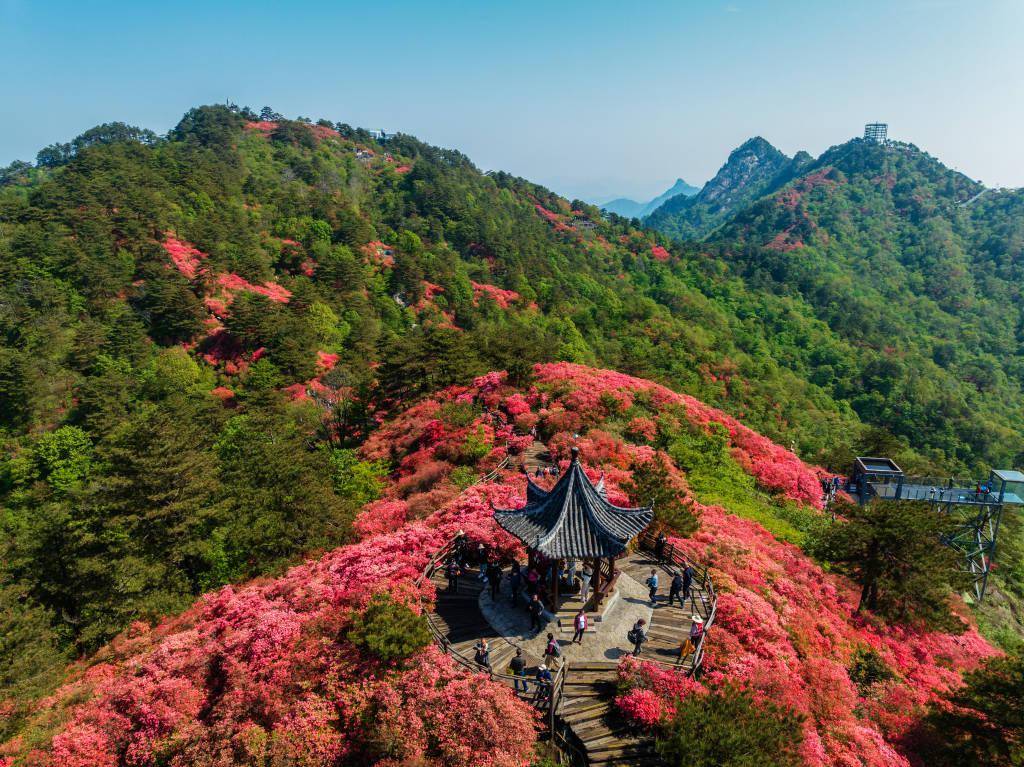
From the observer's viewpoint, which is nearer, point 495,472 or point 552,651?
point 552,651

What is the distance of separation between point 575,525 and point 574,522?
10 centimetres

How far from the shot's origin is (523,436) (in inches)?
1224

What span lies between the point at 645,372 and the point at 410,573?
45399 mm

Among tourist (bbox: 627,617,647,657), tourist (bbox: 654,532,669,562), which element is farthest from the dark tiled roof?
tourist (bbox: 654,532,669,562)

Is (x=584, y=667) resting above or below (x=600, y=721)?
above

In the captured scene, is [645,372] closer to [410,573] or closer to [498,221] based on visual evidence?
[410,573]

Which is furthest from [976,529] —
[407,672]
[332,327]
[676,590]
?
[332,327]

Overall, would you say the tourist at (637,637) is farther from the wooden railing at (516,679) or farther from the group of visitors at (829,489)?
the group of visitors at (829,489)

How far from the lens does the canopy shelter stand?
14945 mm

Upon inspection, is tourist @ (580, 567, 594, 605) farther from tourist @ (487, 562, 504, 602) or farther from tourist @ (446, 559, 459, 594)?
tourist @ (446, 559, 459, 594)

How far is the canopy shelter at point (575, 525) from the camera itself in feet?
49.0

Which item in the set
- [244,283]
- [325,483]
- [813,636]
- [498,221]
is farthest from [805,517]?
[498,221]

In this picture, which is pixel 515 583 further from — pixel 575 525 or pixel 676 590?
pixel 676 590

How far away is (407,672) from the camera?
1434 centimetres
